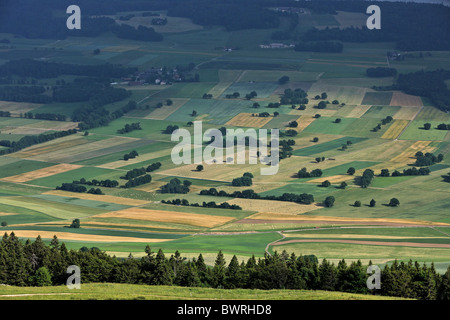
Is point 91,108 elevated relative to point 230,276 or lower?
elevated

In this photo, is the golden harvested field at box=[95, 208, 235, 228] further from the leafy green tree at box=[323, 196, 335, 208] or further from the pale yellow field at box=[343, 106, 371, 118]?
the pale yellow field at box=[343, 106, 371, 118]

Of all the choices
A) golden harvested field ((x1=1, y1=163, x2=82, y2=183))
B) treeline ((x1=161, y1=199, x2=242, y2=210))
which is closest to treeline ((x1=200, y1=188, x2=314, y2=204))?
treeline ((x1=161, y1=199, x2=242, y2=210))

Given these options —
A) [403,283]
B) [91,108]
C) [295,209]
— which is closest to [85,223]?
[295,209]

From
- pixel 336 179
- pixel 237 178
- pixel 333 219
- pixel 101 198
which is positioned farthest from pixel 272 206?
pixel 101 198

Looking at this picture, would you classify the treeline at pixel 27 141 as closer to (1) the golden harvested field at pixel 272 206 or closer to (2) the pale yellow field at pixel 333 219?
(1) the golden harvested field at pixel 272 206

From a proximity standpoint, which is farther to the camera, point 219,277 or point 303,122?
point 303,122

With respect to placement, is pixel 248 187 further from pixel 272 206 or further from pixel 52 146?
pixel 52 146

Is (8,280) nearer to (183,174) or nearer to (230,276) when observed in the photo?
(230,276)
